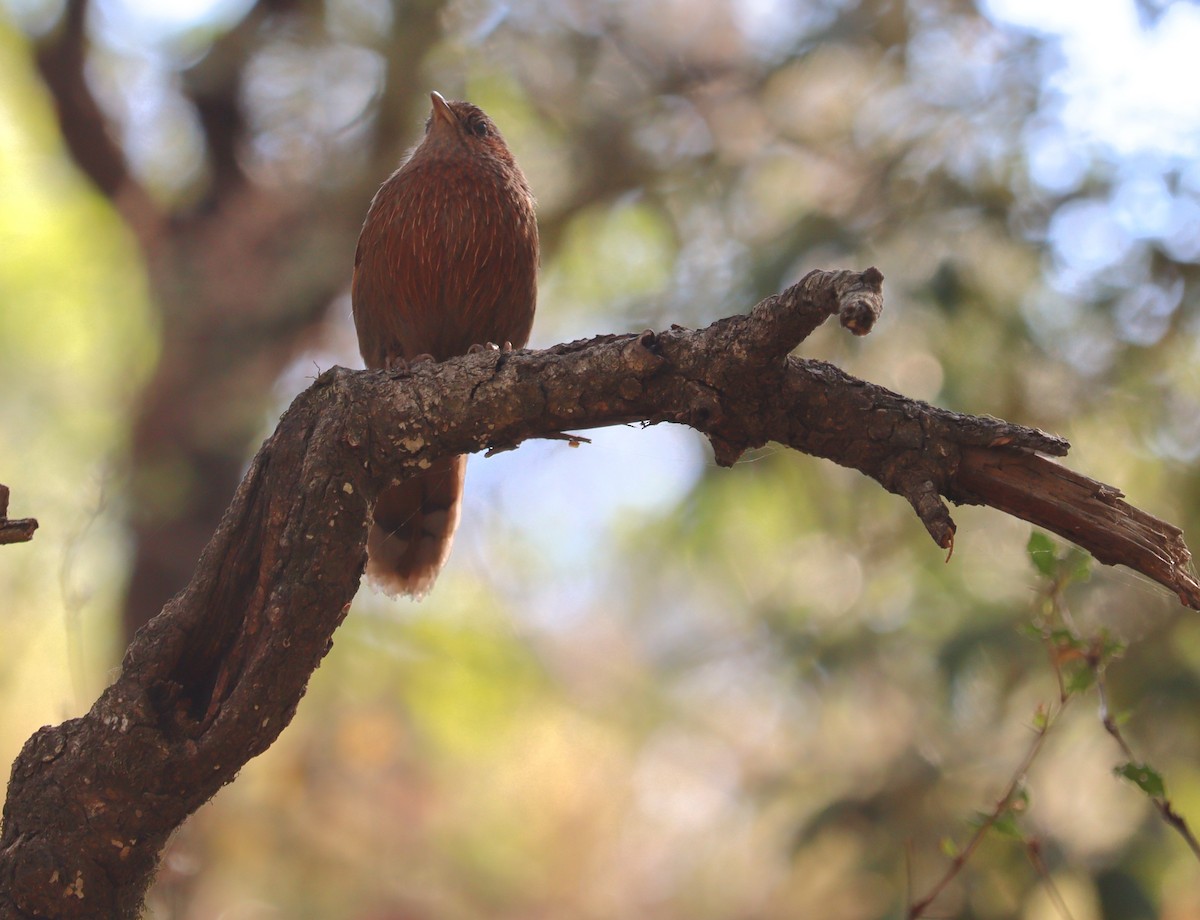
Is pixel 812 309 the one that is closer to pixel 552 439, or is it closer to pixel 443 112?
pixel 552 439

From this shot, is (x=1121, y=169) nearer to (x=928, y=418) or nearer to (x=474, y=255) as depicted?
(x=474, y=255)

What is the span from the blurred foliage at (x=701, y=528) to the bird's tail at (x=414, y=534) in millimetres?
1161

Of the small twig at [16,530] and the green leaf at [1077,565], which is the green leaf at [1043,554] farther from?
the small twig at [16,530]

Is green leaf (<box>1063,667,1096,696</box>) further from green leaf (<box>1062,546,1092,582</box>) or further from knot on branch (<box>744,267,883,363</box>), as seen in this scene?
knot on branch (<box>744,267,883,363</box>)

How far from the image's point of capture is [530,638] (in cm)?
731

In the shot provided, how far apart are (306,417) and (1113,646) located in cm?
187

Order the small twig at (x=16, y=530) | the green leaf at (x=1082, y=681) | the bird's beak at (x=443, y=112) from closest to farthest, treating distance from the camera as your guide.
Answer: the small twig at (x=16, y=530), the green leaf at (x=1082, y=681), the bird's beak at (x=443, y=112)

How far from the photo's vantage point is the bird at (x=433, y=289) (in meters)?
3.49

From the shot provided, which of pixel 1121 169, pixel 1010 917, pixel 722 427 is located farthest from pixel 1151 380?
pixel 722 427

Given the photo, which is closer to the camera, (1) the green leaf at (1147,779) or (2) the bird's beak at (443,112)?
(1) the green leaf at (1147,779)

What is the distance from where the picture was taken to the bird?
3.49 m

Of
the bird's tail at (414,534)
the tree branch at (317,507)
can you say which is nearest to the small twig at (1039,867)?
the tree branch at (317,507)

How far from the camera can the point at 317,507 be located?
7.67 feet

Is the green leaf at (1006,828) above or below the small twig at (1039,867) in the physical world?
above
